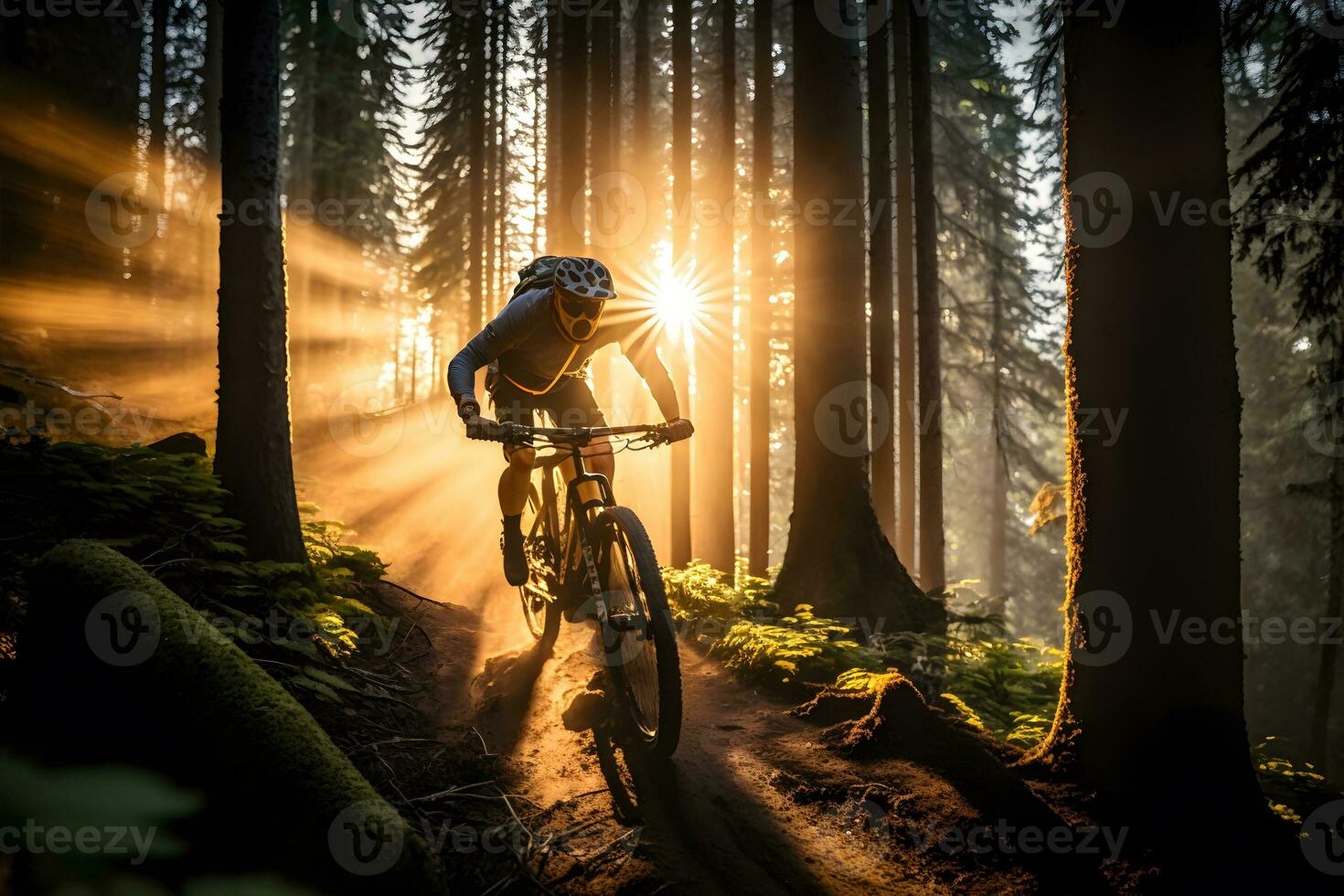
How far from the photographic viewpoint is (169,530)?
502 centimetres

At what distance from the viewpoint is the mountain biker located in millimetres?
4574

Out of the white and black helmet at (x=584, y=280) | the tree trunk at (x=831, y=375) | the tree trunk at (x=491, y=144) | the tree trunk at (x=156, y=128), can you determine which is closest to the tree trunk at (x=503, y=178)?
the tree trunk at (x=491, y=144)

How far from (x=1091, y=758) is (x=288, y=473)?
→ 6323 millimetres

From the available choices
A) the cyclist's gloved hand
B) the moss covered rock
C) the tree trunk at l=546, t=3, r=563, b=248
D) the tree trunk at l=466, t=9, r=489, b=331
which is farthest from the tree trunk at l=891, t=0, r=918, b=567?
the tree trunk at l=466, t=9, r=489, b=331

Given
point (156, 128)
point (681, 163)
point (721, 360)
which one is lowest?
point (721, 360)

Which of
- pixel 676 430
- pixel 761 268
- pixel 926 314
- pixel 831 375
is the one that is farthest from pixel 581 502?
pixel 761 268

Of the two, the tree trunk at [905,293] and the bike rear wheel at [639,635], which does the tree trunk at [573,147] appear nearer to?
the tree trunk at [905,293]

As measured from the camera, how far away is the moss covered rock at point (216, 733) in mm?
2020

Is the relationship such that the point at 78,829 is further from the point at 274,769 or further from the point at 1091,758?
the point at 1091,758

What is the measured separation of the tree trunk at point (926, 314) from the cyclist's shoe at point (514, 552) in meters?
9.52

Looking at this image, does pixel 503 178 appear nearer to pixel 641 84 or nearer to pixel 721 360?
pixel 641 84

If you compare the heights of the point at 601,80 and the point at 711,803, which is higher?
the point at 601,80

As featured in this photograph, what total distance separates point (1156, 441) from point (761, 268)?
36.9 feet

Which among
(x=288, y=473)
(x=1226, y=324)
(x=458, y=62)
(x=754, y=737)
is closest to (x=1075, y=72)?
(x=1226, y=324)
